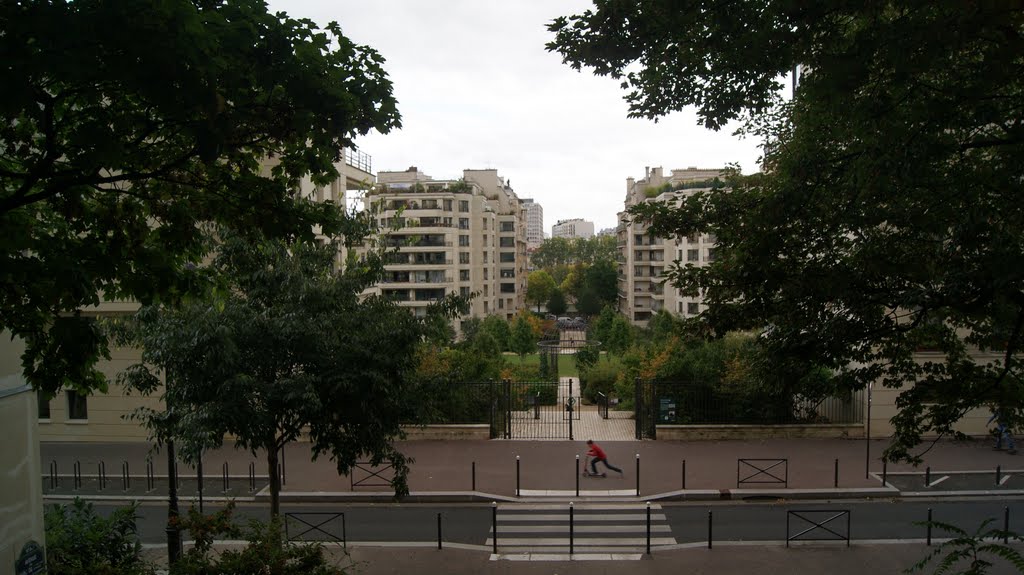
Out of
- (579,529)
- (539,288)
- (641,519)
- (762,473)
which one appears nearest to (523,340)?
(762,473)

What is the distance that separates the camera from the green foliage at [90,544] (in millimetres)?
7898

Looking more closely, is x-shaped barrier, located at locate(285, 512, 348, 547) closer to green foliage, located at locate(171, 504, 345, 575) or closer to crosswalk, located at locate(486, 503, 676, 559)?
crosswalk, located at locate(486, 503, 676, 559)

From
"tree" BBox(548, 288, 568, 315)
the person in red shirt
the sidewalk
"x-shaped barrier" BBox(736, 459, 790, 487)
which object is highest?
the person in red shirt

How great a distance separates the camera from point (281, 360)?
Answer: 429 inches

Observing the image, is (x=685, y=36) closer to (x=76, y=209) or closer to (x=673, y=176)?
(x=76, y=209)

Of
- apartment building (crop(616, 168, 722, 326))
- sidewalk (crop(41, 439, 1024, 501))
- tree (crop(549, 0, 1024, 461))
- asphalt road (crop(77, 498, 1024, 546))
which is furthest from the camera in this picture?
apartment building (crop(616, 168, 722, 326))

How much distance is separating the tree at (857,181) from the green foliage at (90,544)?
7890mm

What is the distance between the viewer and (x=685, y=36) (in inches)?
282

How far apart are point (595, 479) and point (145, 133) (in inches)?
537

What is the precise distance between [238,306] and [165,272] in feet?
16.6

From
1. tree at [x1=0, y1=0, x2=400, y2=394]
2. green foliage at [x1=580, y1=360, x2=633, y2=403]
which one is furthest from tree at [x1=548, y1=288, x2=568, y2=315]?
tree at [x1=0, y1=0, x2=400, y2=394]

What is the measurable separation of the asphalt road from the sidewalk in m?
0.56

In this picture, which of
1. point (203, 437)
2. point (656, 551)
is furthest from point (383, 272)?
point (656, 551)

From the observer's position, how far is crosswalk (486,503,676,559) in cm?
1231
